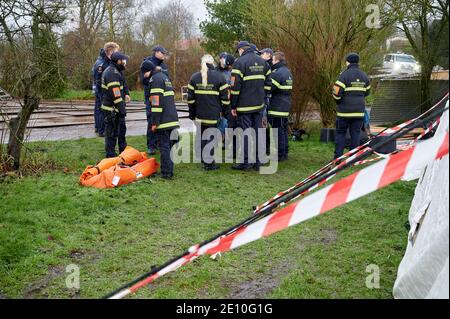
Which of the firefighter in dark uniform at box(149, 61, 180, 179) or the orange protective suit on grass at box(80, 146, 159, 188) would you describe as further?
the firefighter in dark uniform at box(149, 61, 180, 179)

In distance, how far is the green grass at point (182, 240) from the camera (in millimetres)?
4461

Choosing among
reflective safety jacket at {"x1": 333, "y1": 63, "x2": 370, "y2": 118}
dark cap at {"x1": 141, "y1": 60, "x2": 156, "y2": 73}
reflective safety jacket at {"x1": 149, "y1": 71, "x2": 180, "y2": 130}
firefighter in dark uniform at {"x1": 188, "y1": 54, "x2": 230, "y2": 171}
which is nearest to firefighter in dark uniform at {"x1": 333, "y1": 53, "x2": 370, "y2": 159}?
reflective safety jacket at {"x1": 333, "y1": 63, "x2": 370, "y2": 118}

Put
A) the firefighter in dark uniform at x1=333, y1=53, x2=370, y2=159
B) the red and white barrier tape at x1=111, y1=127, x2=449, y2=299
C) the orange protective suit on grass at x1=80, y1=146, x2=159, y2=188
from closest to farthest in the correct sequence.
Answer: the red and white barrier tape at x1=111, y1=127, x2=449, y2=299
the orange protective suit on grass at x1=80, y1=146, x2=159, y2=188
the firefighter in dark uniform at x1=333, y1=53, x2=370, y2=159

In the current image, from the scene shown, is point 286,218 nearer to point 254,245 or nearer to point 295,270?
point 295,270

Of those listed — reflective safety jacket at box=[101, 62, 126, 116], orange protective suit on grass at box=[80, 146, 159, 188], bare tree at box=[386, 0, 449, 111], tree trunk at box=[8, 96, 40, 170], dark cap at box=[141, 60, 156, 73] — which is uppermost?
bare tree at box=[386, 0, 449, 111]

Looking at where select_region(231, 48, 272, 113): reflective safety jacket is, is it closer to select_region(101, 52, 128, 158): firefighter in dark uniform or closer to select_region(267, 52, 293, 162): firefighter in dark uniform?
select_region(267, 52, 293, 162): firefighter in dark uniform

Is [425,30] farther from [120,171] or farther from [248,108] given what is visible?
[120,171]

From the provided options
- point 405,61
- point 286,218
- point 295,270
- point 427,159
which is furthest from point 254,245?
point 405,61

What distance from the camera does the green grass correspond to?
14.6 feet

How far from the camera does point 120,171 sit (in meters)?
7.73

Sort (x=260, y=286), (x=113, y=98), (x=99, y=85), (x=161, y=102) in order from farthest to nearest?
1. (x=99, y=85)
2. (x=113, y=98)
3. (x=161, y=102)
4. (x=260, y=286)

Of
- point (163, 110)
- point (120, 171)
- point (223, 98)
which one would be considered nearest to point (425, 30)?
point (223, 98)

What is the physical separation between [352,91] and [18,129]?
5907mm
